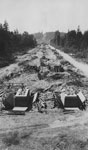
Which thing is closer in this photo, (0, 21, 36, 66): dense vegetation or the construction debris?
the construction debris

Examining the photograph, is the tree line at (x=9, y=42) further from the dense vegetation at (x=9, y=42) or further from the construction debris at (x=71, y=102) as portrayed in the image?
the construction debris at (x=71, y=102)

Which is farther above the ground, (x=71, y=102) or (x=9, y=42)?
(x=9, y=42)

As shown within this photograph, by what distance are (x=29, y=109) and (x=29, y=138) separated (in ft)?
12.5

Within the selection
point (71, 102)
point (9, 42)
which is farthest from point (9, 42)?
point (71, 102)

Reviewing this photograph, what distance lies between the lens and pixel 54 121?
9156mm

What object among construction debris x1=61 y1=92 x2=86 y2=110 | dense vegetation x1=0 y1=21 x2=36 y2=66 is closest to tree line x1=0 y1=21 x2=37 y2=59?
dense vegetation x1=0 y1=21 x2=36 y2=66

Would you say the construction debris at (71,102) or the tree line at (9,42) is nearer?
the construction debris at (71,102)

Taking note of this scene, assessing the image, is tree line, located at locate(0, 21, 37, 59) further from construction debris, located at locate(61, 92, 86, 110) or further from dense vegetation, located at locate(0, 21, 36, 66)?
construction debris, located at locate(61, 92, 86, 110)

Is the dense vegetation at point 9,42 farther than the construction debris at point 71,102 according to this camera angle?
Yes

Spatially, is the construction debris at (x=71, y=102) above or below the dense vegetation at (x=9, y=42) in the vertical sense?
below

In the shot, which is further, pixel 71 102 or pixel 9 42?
pixel 9 42

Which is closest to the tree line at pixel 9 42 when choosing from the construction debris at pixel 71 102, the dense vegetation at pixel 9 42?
the dense vegetation at pixel 9 42

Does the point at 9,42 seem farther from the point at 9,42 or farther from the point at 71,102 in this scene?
the point at 71,102

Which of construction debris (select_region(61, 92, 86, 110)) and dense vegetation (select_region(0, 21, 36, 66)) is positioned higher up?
dense vegetation (select_region(0, 21, 36, 66))
